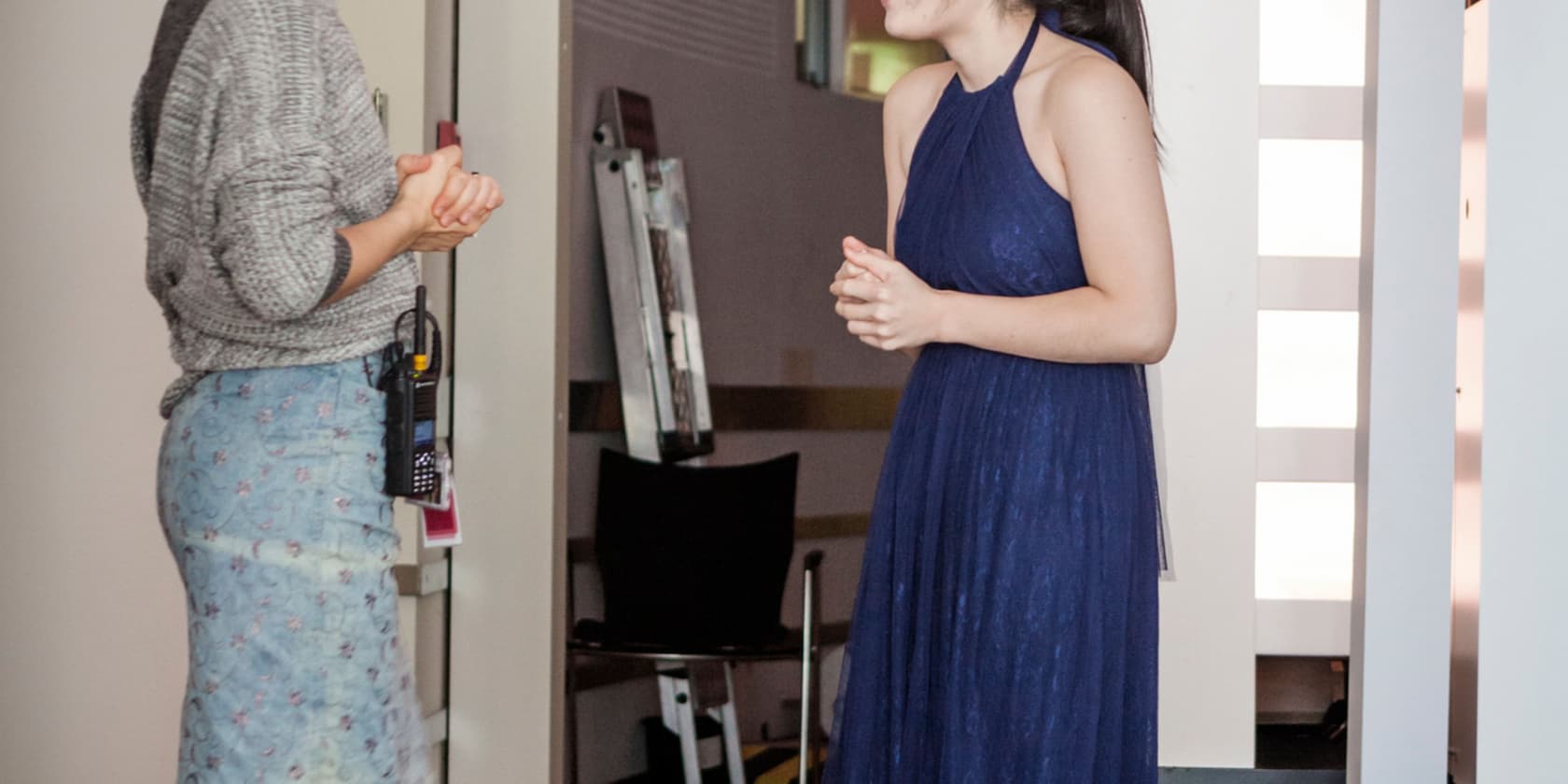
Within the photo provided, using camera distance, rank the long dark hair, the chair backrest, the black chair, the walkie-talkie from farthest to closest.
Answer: the chair backrest
the black chair
the long dark hair
the walkie-talkie

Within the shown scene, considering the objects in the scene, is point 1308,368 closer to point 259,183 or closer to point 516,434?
point 516,434

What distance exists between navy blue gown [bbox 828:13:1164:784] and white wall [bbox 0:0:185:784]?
155 centimetres

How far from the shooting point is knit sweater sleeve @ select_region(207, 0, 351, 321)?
1443 millimetres

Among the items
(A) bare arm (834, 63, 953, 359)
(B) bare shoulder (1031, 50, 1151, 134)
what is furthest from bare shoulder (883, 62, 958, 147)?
(B) bare shoulder (1031, 50, 1151, 134)

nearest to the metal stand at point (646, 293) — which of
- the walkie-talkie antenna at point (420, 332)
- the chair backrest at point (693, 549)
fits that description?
the chair backrest at point (693, 549)

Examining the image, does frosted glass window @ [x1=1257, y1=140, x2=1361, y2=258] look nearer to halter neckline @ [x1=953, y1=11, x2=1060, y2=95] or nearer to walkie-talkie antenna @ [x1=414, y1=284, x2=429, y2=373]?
halter neckline @ [x1=953, y1=11, x2=1060, y2=95]

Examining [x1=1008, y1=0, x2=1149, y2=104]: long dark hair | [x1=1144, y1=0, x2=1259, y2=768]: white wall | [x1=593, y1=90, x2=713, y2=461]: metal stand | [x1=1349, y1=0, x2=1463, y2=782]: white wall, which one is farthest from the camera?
[x1=593, y1=90, x2=713, y2=461]: metal stand

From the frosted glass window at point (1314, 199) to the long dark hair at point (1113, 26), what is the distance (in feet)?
4.78

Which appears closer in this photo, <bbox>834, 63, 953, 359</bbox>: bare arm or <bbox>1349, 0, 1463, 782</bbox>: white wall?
<bbox>834, 63, 953, 359</bbox>: bare arm

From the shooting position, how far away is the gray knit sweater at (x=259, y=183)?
1.45 metres

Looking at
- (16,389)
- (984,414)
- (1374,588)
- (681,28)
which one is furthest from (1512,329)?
Result: (681,28)

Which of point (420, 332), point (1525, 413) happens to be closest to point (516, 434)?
point (420, 332)

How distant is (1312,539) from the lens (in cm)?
305

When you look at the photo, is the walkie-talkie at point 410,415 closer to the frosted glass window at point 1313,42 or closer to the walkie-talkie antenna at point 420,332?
the walkie-talkie antenna at point 420,332
